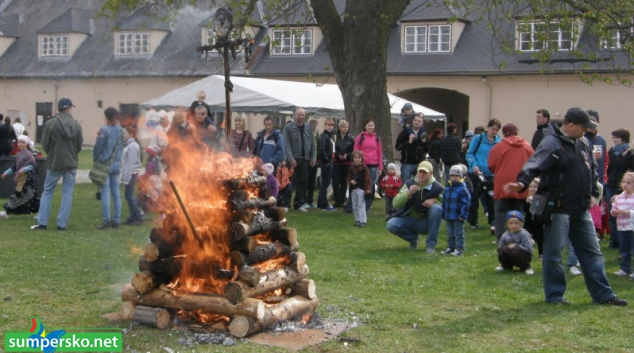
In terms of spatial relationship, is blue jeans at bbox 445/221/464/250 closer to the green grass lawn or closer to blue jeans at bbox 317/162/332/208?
the green grass lawn

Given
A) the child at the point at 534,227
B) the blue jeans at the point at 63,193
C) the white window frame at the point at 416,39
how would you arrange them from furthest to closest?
the white window frame at the point at 416,39
the blue jeans at the point at 63,193
the child at the point at 534,227

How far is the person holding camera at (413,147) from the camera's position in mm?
17203

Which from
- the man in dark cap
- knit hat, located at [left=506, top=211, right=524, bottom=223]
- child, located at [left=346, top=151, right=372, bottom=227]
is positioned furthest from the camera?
child, located at [left=346, top=151, right=372, bottom=227]

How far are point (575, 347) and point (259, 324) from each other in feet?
8.82

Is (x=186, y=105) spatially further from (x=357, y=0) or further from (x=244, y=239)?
(x=244, y=239)

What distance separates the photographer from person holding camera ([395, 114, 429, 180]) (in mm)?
17203

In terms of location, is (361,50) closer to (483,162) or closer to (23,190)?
(483,162)

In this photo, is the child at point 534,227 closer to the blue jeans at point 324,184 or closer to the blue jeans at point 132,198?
the blue jeans at point 324,184

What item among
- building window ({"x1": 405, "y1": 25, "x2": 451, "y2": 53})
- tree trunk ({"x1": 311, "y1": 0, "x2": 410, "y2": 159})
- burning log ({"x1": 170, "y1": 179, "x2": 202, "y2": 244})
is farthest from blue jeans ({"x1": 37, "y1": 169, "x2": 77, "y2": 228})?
building window ({"x1": 405, "y1": 25, "x2": 451, "y2": 53})

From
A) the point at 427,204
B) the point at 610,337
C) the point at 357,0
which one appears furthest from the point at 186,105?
the point at 610,337

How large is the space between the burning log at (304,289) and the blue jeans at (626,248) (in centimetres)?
468

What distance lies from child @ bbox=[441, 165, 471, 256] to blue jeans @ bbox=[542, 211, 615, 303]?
10.8 feet

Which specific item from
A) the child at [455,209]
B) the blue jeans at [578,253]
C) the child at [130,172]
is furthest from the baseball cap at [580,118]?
the child at [130,172]

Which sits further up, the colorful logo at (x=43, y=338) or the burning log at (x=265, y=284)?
the burning log at (x=265, y=284)
